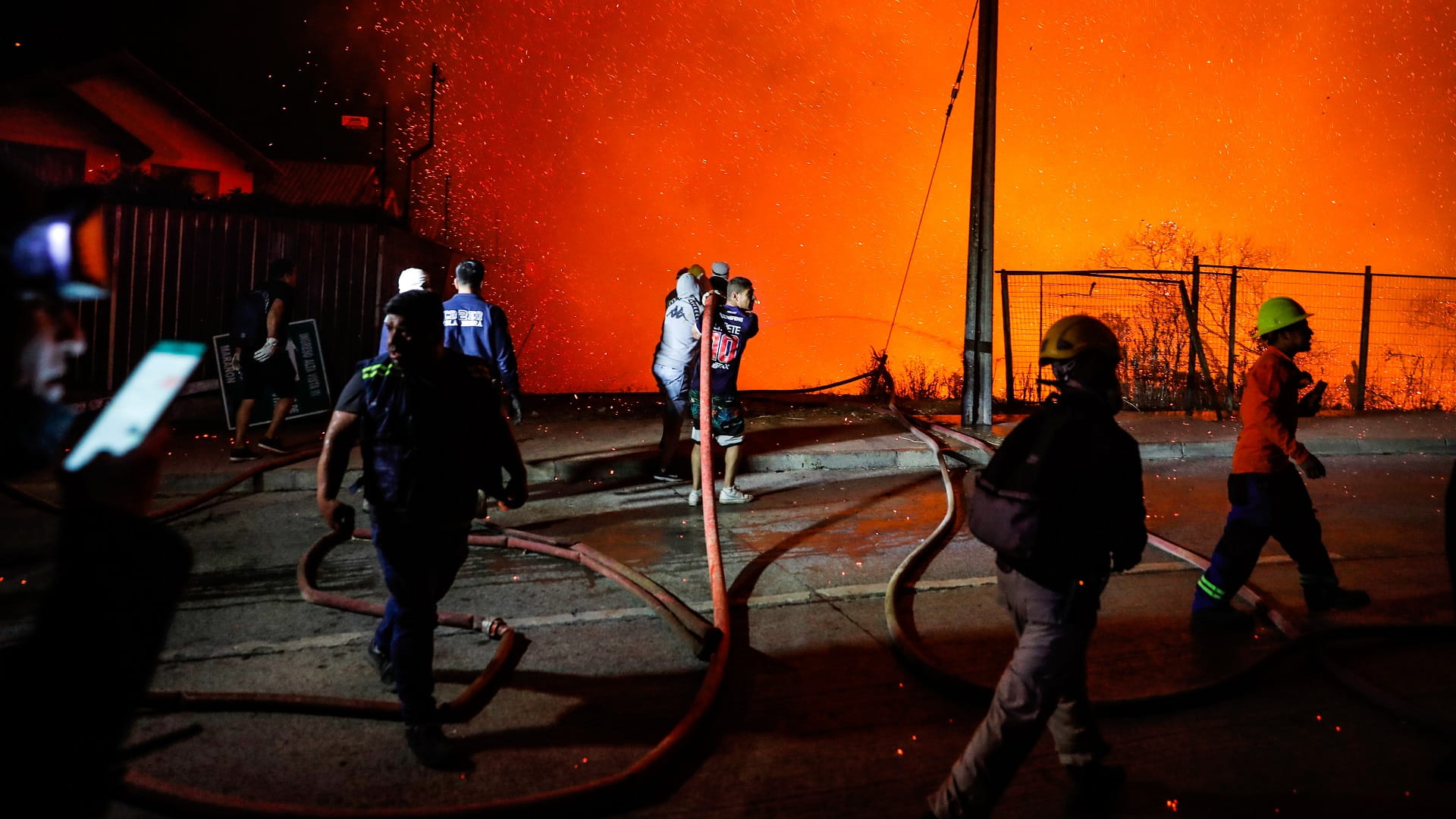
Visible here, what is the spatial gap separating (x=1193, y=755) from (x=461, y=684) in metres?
2.96

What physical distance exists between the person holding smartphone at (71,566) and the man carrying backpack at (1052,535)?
2191mm

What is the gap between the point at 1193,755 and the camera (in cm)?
348

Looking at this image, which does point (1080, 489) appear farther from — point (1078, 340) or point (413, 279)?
point (413, 279)

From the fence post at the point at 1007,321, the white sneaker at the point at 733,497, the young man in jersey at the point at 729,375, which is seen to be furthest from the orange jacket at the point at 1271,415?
the fence post at the point at 1007,321

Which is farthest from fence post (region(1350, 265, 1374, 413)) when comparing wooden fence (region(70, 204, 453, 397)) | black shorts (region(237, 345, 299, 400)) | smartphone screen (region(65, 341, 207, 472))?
smartphone screen (region(65, 341, 207, 472))

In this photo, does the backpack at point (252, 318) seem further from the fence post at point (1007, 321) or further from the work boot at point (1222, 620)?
the fence post at point (1007, 321)

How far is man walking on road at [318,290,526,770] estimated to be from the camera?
10.7 ft

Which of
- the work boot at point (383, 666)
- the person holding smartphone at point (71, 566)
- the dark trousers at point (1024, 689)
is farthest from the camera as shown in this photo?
the work boot at point (383, 666)

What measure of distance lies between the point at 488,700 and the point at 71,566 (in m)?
2.48

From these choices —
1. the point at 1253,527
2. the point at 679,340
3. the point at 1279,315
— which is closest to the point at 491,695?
the point at 1253,527

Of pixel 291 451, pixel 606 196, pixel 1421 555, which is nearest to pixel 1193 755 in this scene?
pixel 1421 555

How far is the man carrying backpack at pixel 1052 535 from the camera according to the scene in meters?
2.81

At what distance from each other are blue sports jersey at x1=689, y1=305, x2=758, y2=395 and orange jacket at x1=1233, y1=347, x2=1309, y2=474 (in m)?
3.68

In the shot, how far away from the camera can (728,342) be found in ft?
24.6
